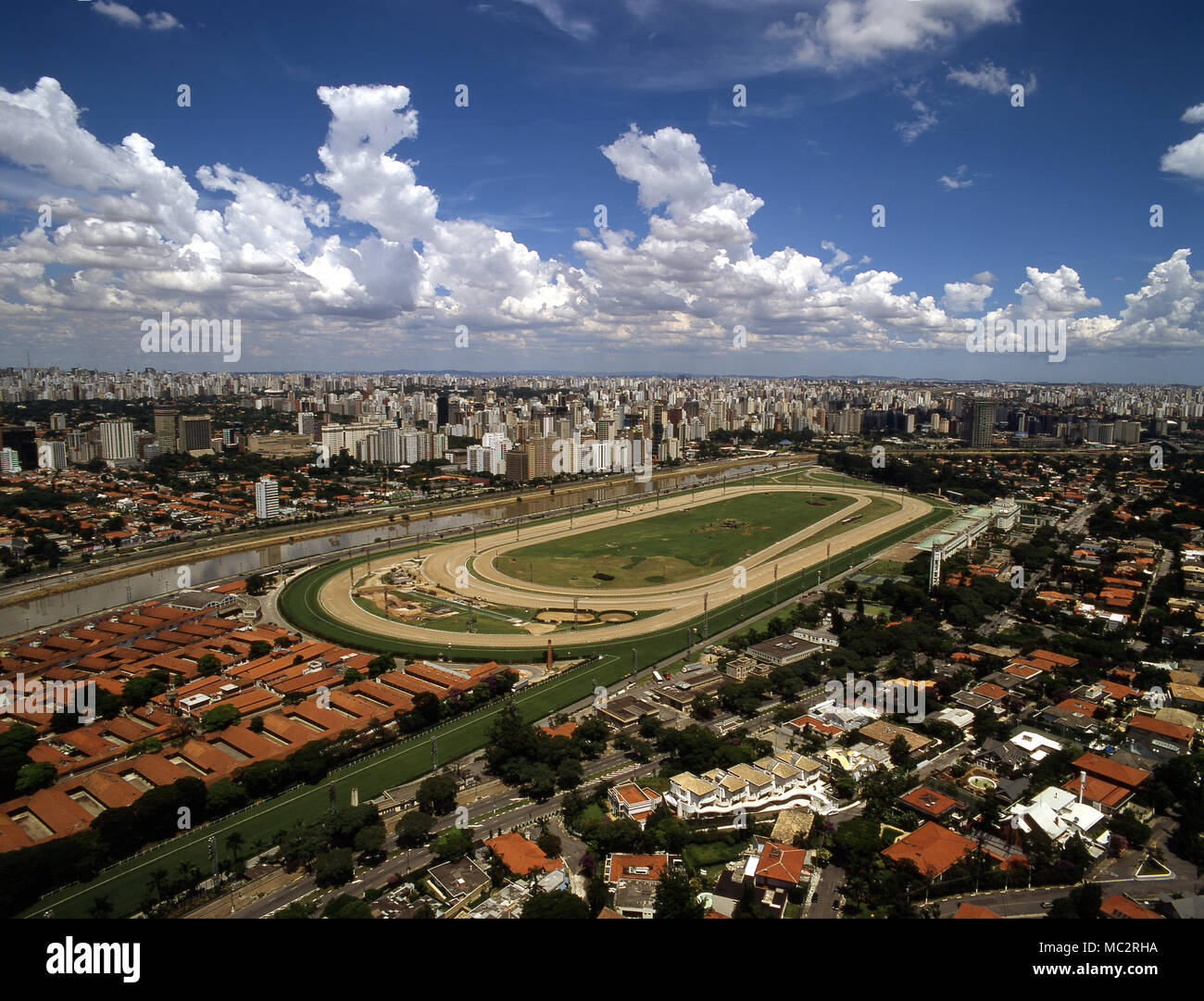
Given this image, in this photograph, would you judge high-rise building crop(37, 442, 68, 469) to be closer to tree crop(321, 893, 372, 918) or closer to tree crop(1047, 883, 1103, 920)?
tree crop(321, 893, 372, 918)

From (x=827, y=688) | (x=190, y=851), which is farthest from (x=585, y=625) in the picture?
(x=190, y=851)

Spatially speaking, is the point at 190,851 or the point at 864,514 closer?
the point at 190,851

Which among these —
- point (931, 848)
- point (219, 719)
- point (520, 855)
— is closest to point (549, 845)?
point (520, 855)

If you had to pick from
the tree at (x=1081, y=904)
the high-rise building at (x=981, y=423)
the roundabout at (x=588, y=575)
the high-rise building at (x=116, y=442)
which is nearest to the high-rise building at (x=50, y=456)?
the high-rise building at (x=116, y=442)

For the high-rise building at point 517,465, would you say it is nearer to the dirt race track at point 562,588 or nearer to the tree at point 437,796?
the dirt race track at point 562,588
